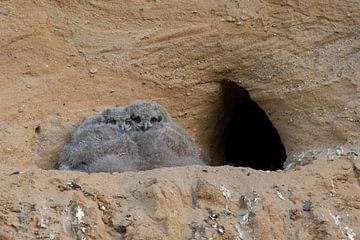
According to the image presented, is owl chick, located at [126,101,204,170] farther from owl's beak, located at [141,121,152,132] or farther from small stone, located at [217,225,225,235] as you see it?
small stone, located at [217,225,225,235]

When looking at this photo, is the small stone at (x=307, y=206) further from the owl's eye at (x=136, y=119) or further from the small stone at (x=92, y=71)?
the small stone at (x=92, y=71)

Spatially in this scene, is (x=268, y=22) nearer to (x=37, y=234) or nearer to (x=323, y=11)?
(x=323, y=11)

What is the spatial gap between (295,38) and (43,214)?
2.68 metres

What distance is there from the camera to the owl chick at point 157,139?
691 cm

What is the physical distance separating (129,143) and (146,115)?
22 cm

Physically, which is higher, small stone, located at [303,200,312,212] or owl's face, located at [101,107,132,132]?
small stone, located at [303,200,312,212]

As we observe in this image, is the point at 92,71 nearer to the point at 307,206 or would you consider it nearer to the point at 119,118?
the point at 119,118

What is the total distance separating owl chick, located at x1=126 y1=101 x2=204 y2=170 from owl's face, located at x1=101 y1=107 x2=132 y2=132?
0.03 meters

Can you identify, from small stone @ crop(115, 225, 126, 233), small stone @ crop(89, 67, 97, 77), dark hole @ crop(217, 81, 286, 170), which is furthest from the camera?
dark hole @ crop(217, 81, 286, 170)

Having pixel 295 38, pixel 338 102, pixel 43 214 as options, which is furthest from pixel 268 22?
pixel 43 214

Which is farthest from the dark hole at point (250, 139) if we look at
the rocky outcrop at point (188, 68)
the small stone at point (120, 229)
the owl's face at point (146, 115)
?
the small stone at point (120, 229)

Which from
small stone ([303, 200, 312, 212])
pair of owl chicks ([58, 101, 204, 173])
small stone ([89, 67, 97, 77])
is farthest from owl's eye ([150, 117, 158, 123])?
small stone ([303, 200, 312, 212])

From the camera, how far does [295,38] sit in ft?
24.6

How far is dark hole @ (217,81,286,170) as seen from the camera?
806 centimetres
